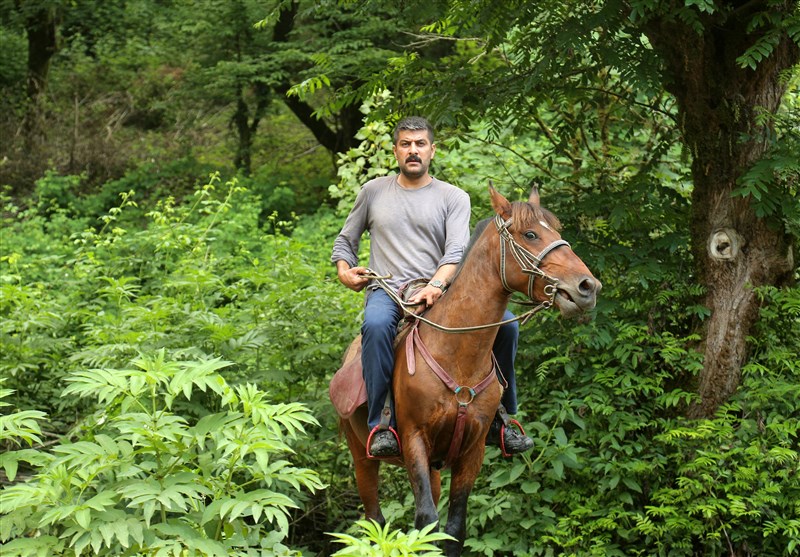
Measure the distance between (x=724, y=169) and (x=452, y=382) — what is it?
3.12 m

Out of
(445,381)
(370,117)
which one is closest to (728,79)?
(370,117)

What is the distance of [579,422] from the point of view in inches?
273

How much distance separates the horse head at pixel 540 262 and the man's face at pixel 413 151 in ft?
2.42

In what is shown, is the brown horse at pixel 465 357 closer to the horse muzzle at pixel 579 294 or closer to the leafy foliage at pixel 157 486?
the horse muzzle at pixel 579 294

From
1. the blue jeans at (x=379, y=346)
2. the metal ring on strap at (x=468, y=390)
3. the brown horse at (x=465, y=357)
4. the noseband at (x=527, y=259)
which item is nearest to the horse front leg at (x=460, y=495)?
the brown horse at (x=465, y=357)

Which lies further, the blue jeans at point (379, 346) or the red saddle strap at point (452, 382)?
the blue jeans at point (379, 346)

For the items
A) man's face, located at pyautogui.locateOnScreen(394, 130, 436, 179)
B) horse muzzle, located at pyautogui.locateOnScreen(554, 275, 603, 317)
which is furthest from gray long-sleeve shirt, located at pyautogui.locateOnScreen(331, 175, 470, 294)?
horse muzzle, located at pyautogui.locateOnScreen(554, 275, 603, 317)

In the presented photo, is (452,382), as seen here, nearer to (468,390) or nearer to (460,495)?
(468,390)

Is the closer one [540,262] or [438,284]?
[540,262]

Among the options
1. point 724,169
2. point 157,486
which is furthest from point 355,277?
point 724,169

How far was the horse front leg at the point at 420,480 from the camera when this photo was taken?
17.0ft

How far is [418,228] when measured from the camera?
18.9ft

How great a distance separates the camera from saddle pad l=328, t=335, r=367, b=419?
5680mm

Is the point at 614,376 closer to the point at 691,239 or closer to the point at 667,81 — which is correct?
the point at 691,239
